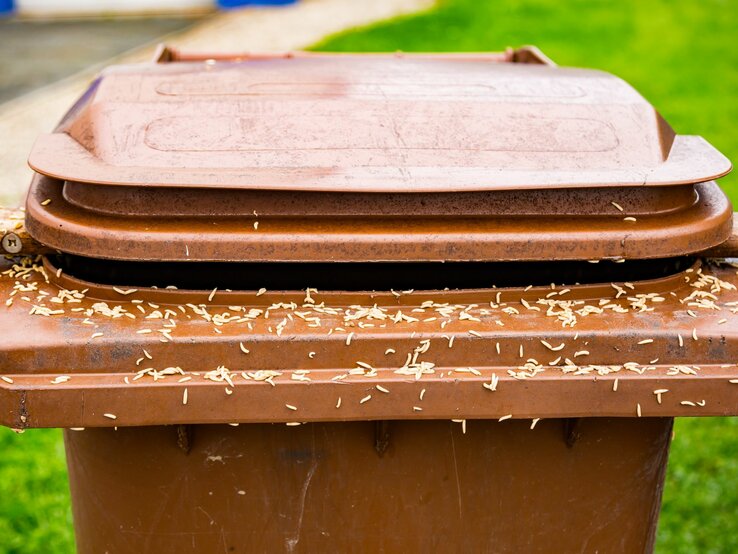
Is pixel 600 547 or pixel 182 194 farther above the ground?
pixel 182 194

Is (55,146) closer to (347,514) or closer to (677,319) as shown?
(347,514)

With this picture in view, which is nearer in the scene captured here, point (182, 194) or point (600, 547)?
point (182, 194)

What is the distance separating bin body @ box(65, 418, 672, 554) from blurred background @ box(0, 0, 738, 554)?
108 inches

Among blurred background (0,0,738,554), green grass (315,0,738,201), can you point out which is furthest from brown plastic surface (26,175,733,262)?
green grass (315,0,738,201)

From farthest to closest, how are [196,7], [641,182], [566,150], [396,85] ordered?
[196,7] → [396,85] → [566,150] → [641,182]

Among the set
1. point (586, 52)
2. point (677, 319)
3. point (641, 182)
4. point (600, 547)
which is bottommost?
point (586, 52)

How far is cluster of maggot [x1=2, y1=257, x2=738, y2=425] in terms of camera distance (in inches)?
82.6

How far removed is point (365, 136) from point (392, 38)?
10079mm

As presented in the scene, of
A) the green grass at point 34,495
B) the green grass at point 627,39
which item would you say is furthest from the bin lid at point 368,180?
the green grass at point 627,39

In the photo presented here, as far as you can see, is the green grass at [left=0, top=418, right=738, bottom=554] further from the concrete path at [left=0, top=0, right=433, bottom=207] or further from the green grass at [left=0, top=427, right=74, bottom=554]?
the concrete path at [left=0, top=0, right=433, bottom=207]

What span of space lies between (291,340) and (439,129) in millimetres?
735

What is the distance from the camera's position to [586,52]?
39.2ft

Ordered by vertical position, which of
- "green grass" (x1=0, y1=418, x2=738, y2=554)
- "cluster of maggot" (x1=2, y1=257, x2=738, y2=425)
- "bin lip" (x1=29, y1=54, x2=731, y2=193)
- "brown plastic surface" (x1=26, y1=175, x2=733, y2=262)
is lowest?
"green grass" (x1=0, y1=418, x2=738, y2=554)

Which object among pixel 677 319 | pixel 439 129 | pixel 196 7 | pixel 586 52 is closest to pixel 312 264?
pixel 439 129
